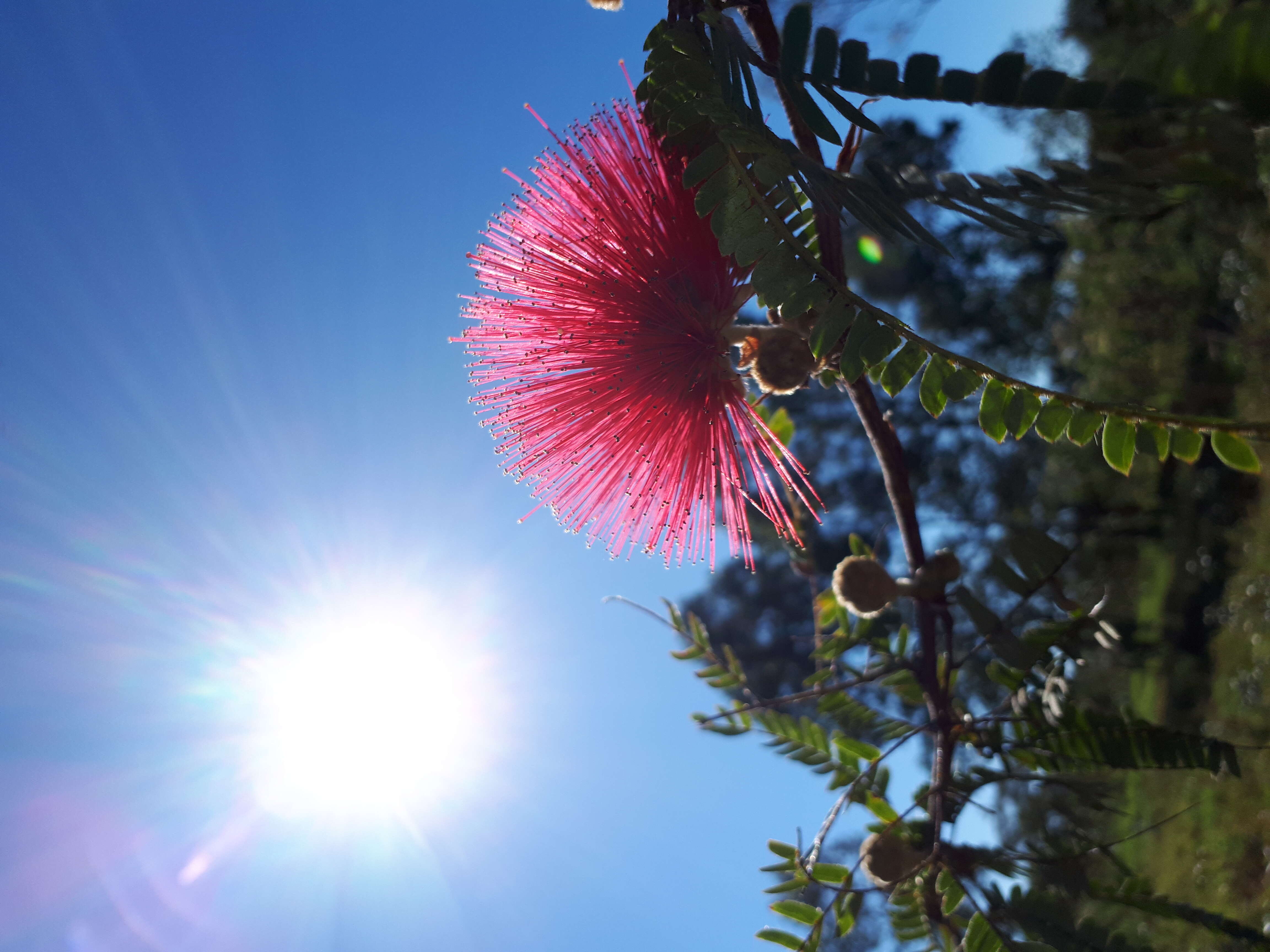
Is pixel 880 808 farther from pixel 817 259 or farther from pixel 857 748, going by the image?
pixel 817 259

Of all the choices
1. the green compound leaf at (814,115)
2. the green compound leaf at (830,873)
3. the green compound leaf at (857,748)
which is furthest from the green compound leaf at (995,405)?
the green compound leaf at (830,873)

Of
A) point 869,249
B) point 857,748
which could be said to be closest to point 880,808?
point 857,748

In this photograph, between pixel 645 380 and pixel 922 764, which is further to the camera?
pixel 922 764

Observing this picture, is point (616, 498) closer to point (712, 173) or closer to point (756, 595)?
point (712, 173)

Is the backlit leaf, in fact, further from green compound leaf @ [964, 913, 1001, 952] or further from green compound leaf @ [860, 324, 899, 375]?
green compound leaf @ [860, 324, 899, 375]

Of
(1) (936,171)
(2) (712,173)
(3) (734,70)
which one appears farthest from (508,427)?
(1) (936,171)

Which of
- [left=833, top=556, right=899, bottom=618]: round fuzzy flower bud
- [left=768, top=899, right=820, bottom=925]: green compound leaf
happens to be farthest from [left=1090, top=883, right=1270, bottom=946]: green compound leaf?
[left=833, top=556, right=899, bottom=618]: round fuzzy flower bud
